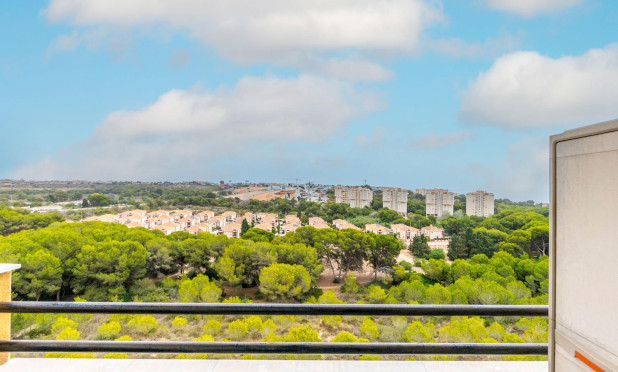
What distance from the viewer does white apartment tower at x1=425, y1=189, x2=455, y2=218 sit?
564cm

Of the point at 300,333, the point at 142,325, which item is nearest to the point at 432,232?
the point at 300,333

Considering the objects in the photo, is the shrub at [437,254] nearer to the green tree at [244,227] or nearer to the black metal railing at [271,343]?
the green tree at [244,227]

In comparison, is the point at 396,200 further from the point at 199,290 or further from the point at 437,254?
the point at 199,290

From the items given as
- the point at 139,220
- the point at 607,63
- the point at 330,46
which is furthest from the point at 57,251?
the point at 607,63

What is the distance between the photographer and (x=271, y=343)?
143 cm

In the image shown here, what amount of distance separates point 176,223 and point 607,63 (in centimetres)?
662

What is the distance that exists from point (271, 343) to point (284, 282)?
3261mm

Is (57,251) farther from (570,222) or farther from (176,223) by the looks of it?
(570,222)

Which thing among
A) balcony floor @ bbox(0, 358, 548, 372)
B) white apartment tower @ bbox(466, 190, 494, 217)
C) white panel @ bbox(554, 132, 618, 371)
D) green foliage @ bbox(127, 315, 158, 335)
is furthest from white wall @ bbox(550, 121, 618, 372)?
white apartment tower @ bbox(466, 190, 494, 217)

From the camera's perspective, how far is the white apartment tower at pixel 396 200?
5910mm

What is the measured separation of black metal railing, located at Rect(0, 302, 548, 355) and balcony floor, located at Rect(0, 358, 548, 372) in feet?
0.60

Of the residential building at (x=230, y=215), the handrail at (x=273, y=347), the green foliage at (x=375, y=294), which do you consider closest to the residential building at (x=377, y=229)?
the green foliage at (x=375, y=294)

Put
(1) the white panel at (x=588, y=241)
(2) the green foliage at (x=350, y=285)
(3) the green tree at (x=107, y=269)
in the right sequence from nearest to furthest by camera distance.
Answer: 1. (1) the white panel at (x=588, y=241)
2. (3) the green tree at (x=107, y=269)
3. (2) the green foliage at (x=350, y=285)

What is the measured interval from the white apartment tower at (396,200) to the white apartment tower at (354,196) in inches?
10.7
